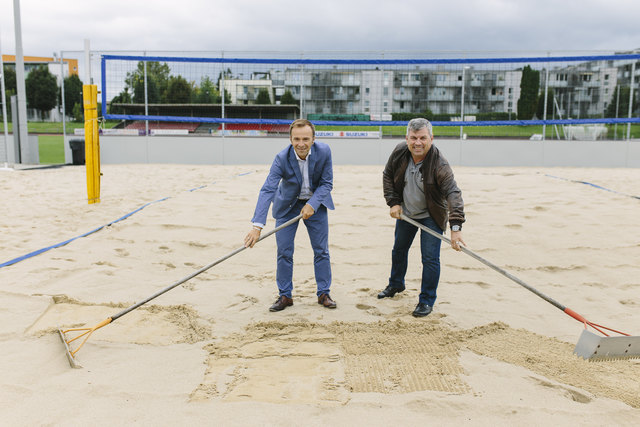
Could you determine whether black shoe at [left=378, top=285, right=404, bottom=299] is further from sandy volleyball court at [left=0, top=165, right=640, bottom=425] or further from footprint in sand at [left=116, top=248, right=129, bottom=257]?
footprint in sand at [left=116, top=248, right=129, bottom=257]

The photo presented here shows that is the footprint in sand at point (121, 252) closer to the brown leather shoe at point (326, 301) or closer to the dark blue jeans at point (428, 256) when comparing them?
the brown leather shoe at point (326, 301)

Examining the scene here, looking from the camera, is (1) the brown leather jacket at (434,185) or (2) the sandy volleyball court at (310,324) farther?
(1) the brown leather jacket at (434,185)

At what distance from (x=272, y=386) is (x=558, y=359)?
5.39 feet

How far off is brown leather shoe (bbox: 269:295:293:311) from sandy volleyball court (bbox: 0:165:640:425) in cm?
6

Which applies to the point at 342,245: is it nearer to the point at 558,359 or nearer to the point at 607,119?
the point at 558,359

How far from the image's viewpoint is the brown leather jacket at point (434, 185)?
11.8 feet

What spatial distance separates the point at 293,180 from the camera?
12.6ft

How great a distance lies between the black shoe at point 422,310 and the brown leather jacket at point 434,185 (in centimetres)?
59

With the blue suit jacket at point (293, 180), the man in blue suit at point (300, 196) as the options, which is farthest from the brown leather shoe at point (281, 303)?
the blue suit jacket at point (293, 180)

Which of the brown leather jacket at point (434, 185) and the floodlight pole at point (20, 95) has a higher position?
the floodlight pole at point (20, 95)

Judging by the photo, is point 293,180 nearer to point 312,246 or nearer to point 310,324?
point 312,246

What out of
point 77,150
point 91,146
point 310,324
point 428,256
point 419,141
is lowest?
point 310,324

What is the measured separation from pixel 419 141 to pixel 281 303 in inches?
61.1

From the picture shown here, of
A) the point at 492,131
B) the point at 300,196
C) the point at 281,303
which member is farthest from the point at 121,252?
the point at 492,131
